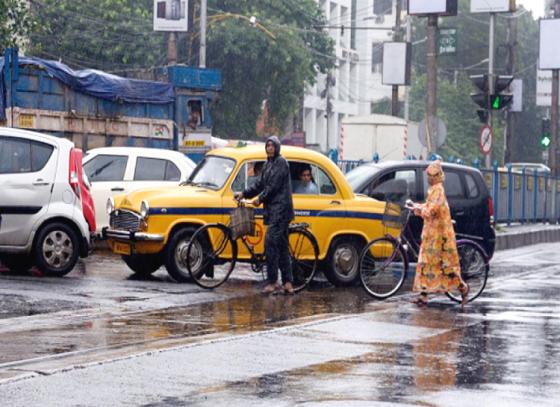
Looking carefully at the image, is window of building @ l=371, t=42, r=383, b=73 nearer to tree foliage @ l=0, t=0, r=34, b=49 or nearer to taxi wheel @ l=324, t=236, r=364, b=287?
tree foliage @ l=0, t=0, r=34, b=49

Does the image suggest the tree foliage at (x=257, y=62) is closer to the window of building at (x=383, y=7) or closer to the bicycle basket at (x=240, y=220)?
the bicycle basket at (x=240, y=220)

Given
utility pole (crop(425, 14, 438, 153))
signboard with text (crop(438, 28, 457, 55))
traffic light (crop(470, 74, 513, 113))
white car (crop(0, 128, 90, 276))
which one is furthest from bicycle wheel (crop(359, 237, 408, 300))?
signboard with text (crop(438, 28, 457, 55))

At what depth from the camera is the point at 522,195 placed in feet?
119

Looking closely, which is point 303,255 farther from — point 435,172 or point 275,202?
point 435,172

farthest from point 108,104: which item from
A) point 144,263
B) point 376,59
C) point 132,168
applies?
point 376,59

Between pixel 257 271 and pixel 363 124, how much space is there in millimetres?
27249

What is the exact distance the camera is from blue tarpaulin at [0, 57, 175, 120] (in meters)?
23.3

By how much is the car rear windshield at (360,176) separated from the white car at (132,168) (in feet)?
8.91

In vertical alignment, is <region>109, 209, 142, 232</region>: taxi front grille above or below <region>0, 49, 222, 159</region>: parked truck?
below

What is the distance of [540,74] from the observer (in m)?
64.4

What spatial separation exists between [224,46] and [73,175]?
1603 inches

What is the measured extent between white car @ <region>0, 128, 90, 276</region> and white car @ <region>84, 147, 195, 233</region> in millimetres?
4346

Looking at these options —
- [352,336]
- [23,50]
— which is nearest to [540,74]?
[23,50]

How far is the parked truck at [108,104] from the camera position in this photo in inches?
898
